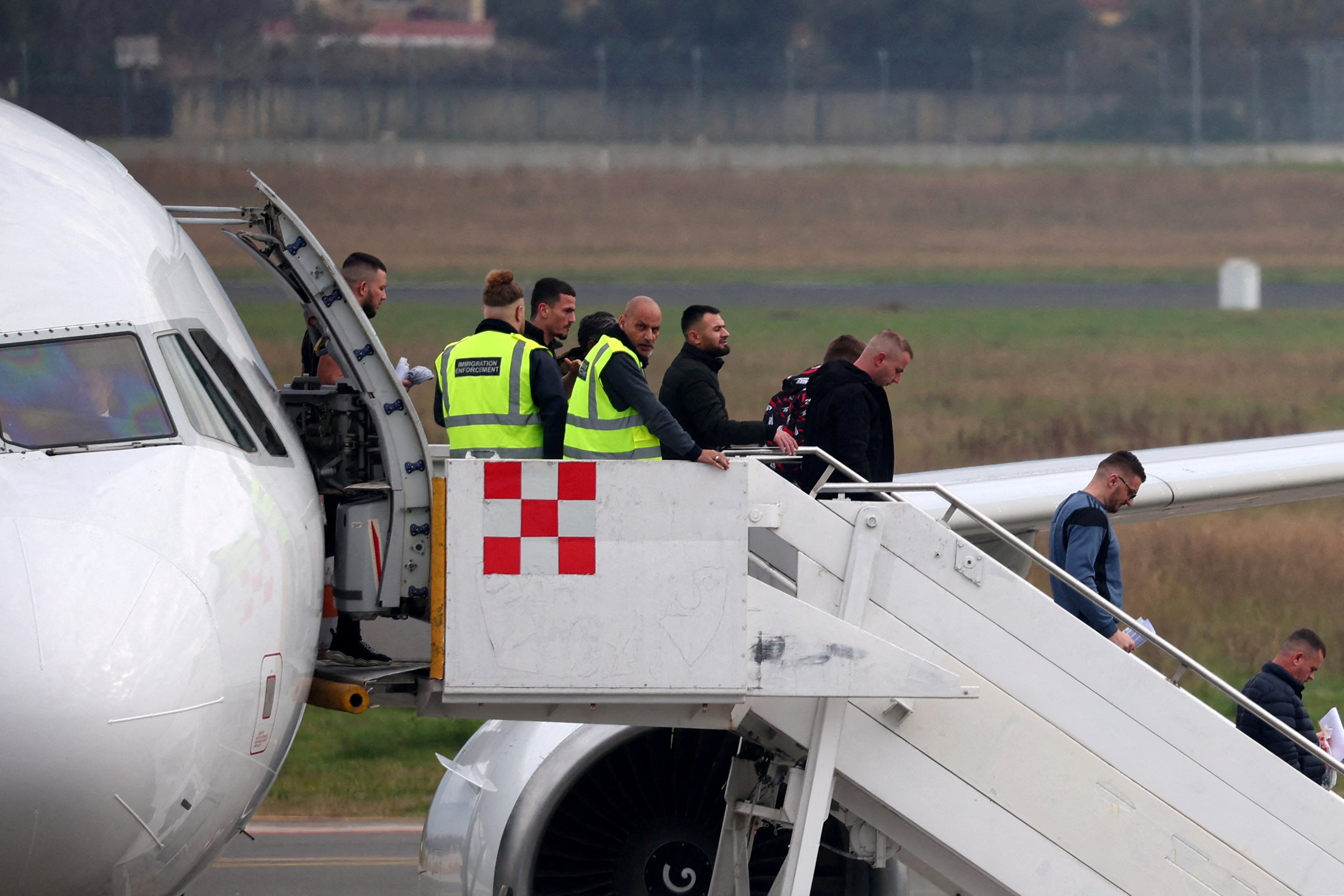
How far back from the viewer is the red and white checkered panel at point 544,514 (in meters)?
6.86

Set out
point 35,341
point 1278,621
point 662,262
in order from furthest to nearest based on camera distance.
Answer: point 662,262 → point 1278,621 → point 35,341

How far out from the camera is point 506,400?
770 centimetres

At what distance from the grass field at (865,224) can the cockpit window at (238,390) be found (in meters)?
32.9

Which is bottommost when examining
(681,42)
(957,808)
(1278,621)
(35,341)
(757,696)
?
(1278,621)

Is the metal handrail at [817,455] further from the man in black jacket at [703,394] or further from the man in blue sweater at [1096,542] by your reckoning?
the man in blue sweater at [1096,542]

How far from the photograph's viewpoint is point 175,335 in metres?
6.66

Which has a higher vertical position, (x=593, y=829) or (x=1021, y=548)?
(x=1021, y=548)

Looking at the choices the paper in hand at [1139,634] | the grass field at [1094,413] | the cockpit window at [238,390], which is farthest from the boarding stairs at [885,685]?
the grass field at [1094,413]

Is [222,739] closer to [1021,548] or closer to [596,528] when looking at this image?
[596,528]

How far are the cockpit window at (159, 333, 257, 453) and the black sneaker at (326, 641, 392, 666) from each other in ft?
3.56

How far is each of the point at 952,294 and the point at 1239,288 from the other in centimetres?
761

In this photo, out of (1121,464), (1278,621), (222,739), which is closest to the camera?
(222,739)

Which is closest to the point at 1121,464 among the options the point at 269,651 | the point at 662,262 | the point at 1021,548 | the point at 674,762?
the point at 1021,548

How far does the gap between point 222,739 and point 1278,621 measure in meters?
14.3
